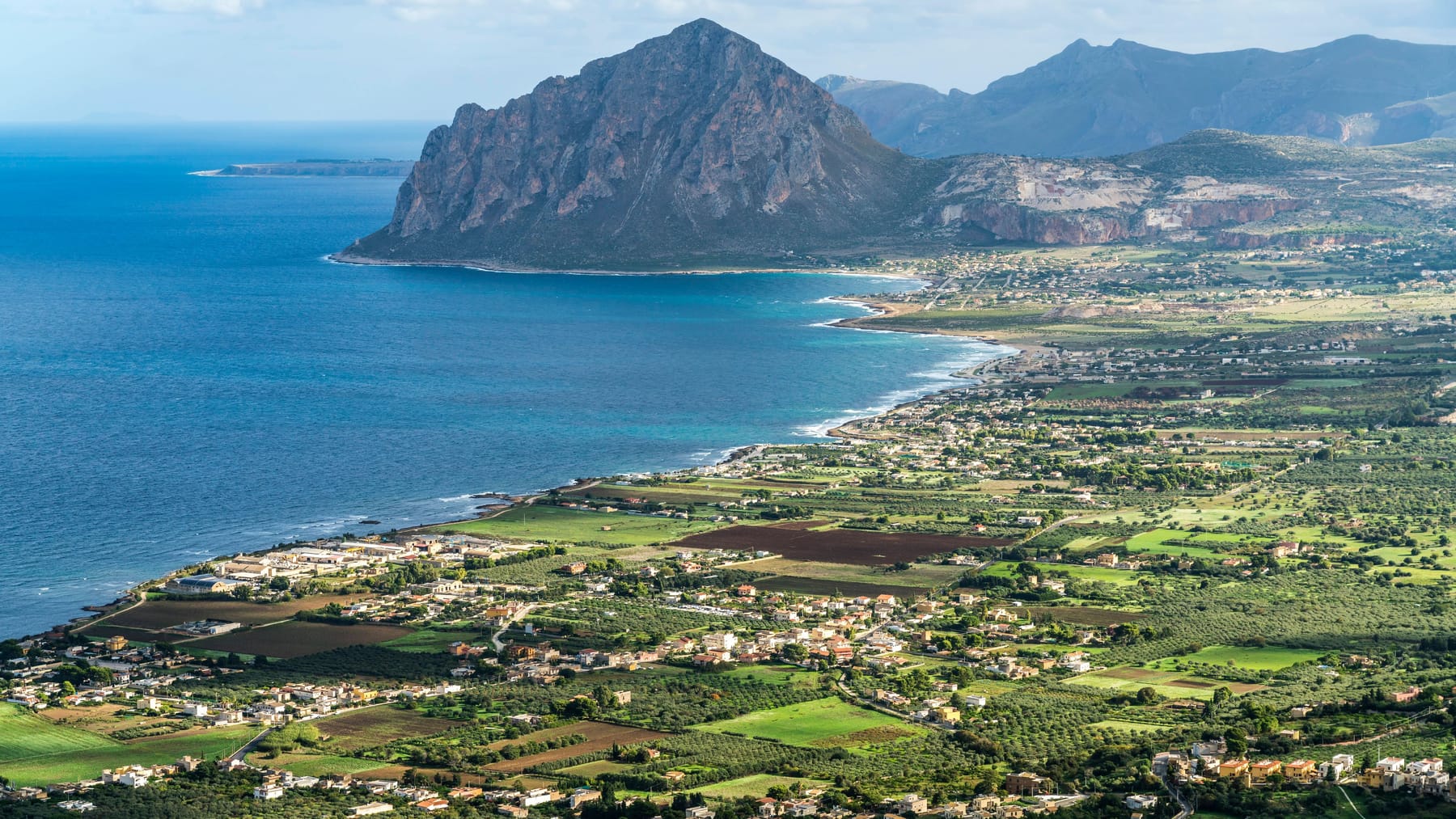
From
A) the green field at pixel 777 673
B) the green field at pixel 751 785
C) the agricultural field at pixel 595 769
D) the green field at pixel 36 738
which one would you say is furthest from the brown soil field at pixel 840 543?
the green field at pixel 36 738

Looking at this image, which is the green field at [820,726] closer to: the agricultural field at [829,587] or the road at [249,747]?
the road at [249,747]

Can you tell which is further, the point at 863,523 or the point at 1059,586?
the point at 863,523

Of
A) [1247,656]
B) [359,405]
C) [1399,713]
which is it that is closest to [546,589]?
[1247,656]

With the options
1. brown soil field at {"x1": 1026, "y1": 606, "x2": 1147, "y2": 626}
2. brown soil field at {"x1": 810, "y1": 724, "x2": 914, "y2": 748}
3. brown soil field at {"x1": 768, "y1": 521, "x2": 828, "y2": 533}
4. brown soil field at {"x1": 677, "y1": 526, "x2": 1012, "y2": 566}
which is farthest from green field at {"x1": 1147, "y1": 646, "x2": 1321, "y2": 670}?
brown soil field at {"x1": 768, "y1": 521, "x2": 828, "y2": 533}

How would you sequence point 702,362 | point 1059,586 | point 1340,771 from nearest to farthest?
point 1340,771 → point 1059,586 → point 702,362

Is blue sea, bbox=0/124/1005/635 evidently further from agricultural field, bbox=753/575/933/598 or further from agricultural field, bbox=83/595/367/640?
agricultural field, bbox=753/575/933/598

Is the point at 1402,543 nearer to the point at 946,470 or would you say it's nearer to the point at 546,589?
the point at 946,470
